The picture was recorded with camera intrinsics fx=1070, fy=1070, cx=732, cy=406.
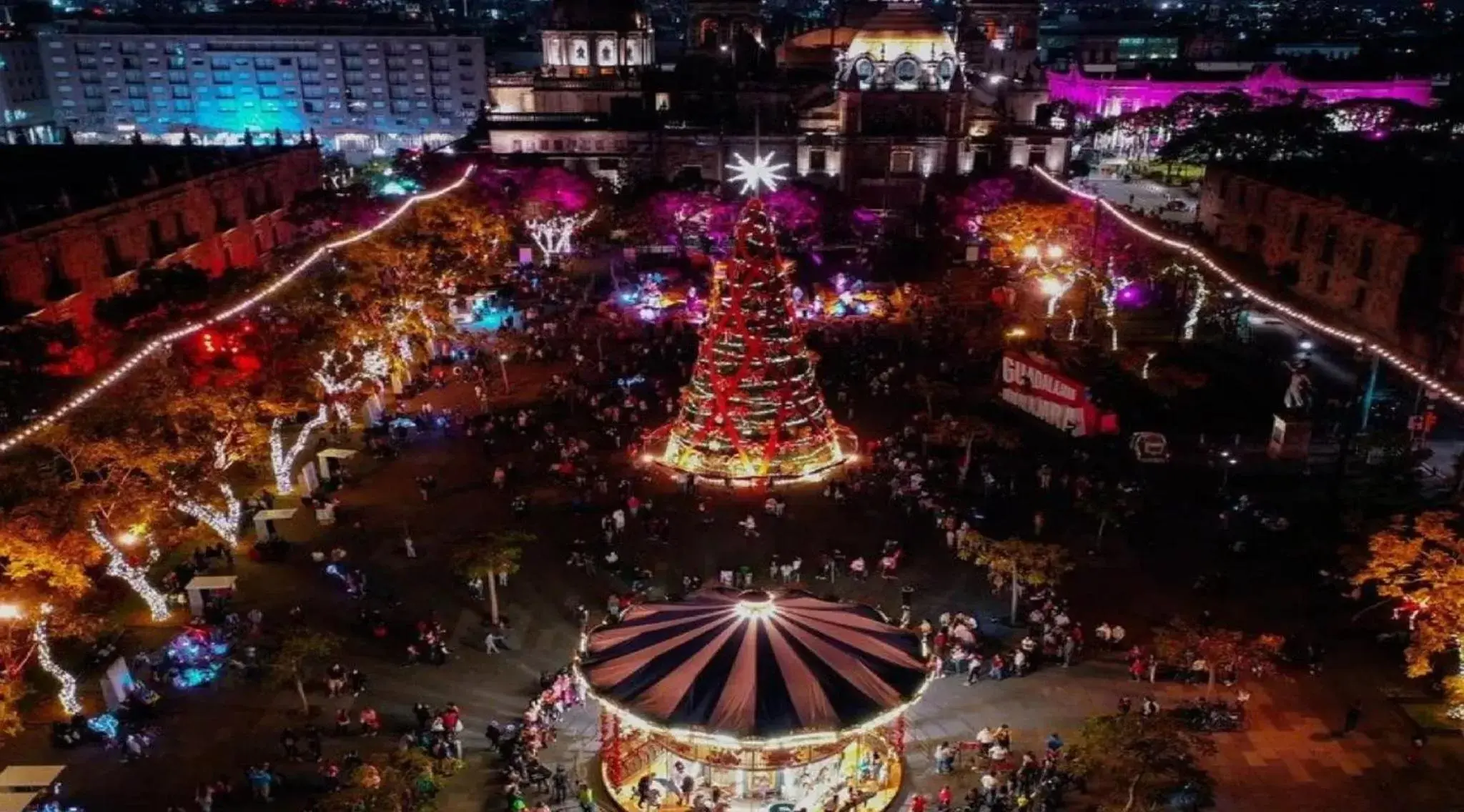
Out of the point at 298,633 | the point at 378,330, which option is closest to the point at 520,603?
the point at 298,633

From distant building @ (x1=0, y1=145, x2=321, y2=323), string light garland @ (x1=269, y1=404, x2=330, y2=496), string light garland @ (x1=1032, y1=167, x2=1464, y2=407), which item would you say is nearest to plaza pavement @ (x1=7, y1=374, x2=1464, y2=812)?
string light garland @ (x1=269, y1=404, x2=330, y2=496)

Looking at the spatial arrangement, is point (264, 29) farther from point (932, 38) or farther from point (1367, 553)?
point (1367, 553)

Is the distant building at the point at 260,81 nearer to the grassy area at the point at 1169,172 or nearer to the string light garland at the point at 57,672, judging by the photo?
the grassy area at the point at 1169,172

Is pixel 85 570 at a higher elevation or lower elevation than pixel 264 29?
lower

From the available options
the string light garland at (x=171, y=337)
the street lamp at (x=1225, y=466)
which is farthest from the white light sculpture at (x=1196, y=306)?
the string light garland at (x=171, y=337)

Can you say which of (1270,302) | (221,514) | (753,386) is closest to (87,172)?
(221,514)

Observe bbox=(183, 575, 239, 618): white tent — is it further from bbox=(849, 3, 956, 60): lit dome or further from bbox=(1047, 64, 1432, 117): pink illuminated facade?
bbox=(1047, 64, 1432, 117): pink illuminated facade

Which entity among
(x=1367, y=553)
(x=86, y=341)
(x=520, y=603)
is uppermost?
(x=86, y=341)
